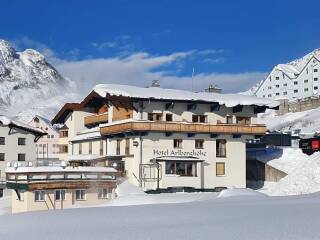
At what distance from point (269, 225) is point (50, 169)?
87.3 ft

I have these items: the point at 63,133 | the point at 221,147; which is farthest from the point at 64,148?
the point at 221,147

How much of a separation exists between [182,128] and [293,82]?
2942 inches

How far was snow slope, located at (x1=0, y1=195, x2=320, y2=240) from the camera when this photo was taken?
9.20 m

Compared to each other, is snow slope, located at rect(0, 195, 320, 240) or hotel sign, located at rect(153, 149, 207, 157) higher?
hotel sign, located at rect(153, 149, 207, 157)

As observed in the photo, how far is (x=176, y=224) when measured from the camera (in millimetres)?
10828

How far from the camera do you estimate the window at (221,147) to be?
1742 inches

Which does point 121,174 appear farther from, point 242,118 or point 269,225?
point 269,225

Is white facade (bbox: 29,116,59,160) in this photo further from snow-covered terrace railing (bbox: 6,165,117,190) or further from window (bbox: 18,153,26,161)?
snow-covered terrace railing (bbox: 6,165,117,190)

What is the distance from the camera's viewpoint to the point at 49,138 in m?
93.2

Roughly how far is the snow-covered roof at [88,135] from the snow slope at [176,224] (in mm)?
33534

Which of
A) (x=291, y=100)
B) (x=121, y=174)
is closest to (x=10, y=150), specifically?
(x=121, y=174)

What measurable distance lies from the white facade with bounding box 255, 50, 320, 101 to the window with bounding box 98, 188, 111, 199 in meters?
74.5

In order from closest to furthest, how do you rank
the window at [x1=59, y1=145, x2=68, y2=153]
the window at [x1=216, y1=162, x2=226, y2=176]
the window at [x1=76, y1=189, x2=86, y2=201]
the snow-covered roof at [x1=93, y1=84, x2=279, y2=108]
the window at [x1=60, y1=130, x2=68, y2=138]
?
the window at [x1=76, y1=189, x2=86, y2=201] < the snow-covered roof at [x1=93, y1=84, x2=279, y2=108] < the window at [x1=216, y1=162, x2=226, y2=176] < the window at [x1=60, y1=130, x2=68, y2=138] < the window at [x1=59, y1=145, x2=68, y2=153]

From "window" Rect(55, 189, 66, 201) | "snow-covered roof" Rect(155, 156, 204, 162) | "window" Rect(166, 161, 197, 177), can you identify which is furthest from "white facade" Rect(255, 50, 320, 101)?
"window" Rect(55, 189, 66, 201)
